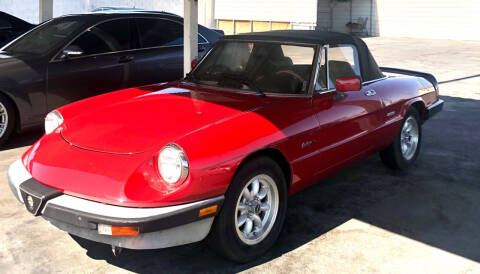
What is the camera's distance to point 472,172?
5328 millimetres

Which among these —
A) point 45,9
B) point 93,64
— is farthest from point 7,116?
point 45,9

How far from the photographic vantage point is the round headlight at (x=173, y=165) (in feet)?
9.66

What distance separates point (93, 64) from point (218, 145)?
3.75m

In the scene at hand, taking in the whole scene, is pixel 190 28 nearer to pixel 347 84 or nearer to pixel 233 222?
pixel 347 84

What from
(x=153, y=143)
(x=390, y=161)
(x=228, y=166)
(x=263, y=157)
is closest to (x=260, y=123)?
(x=263, y=157)

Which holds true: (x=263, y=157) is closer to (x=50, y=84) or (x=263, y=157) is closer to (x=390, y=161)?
(x=390, y=161)

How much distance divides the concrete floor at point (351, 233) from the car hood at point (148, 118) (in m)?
0.79

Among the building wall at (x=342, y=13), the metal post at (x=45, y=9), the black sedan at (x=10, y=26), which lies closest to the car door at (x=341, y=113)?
the metal post at (x=45, y=9)

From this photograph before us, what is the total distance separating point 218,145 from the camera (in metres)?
3.11

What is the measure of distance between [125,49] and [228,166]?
4.08 metres

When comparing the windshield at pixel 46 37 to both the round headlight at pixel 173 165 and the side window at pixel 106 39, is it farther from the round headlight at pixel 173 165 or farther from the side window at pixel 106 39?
the round headlight at pixel 173 165

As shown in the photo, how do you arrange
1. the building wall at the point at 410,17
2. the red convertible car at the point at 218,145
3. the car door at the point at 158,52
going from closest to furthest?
the red convertible car at the point at 218,145 → the car door at the point at 158,52 → the building wall at the point at 410,17

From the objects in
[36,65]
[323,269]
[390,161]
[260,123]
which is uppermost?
[36,65]

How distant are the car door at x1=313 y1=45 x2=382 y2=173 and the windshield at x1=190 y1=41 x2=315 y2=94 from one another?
159 millimetres
